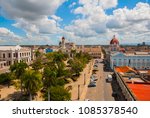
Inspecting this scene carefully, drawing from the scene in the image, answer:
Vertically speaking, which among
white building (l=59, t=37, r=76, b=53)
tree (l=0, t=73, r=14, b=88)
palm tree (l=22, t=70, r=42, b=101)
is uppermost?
white building (l=59, t=37, r=76, b=53)

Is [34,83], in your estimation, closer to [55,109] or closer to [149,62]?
[55,109]

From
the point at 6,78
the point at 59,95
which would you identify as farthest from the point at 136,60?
the point at 59,95

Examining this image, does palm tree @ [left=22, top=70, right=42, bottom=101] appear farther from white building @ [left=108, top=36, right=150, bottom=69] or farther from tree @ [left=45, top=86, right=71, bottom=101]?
white building @ [left=108, top=36, right=150, bottom=69]

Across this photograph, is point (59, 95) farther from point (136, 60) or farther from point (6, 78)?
point (136, 60)

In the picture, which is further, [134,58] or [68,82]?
[134,58]

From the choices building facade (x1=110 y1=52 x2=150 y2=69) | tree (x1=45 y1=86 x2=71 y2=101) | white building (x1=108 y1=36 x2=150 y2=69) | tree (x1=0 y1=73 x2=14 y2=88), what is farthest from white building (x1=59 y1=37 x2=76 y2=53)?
tree (x1=45 y1=86 x2=71 y2=101)

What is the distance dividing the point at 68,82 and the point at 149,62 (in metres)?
23.0

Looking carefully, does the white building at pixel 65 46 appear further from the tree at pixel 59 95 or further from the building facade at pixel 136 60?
the tree at pixel 59 95

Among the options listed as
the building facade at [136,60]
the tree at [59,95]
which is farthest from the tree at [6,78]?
the building facade at [136,60]

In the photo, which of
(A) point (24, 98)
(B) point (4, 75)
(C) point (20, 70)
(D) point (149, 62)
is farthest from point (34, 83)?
(D) point (149, 62)

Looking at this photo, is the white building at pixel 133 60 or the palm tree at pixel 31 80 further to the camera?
the white building at pixel 133 60

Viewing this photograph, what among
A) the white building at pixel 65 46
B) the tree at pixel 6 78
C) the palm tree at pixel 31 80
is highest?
the white building at pixel 65 46

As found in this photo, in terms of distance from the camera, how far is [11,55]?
4619 cm

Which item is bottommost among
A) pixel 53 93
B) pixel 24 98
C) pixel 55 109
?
pixel 24 98
